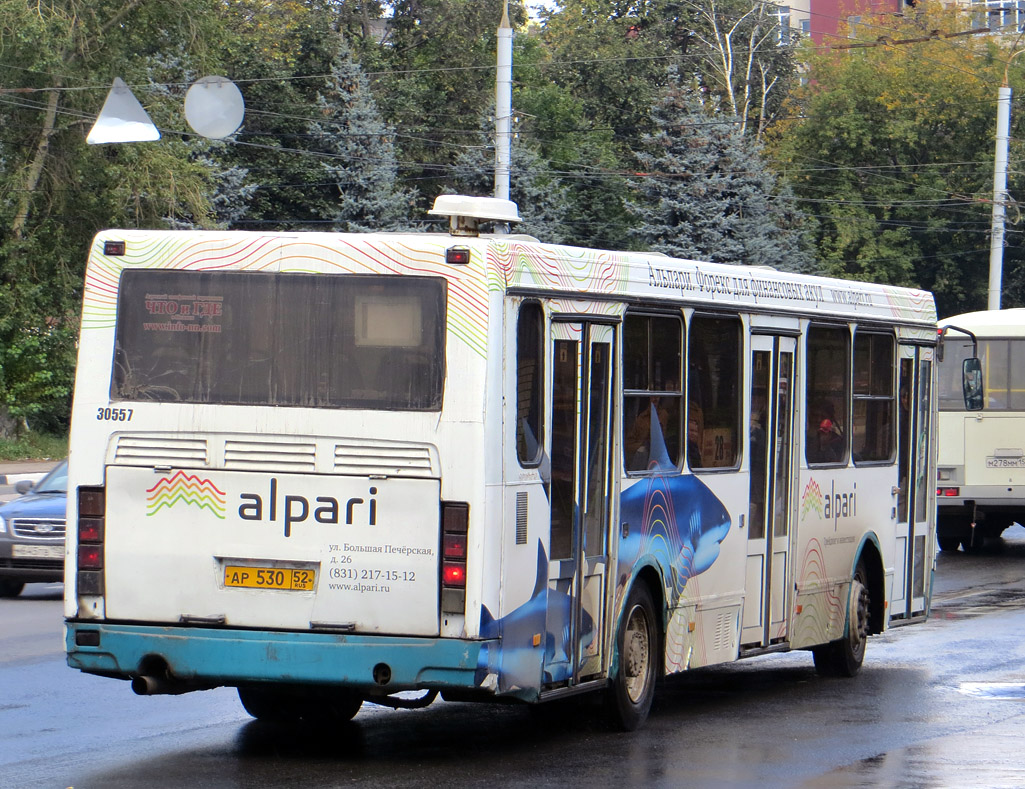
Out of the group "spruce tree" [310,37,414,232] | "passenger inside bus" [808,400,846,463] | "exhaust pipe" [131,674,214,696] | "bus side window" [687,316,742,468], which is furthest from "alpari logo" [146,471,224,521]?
"spruce tree" [310,37,414,232]

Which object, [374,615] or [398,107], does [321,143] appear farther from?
[374,615]

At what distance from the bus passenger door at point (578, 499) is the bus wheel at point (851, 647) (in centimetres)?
378

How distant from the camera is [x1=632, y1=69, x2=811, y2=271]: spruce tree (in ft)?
156

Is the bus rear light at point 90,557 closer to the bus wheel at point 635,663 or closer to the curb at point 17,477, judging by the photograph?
the bus wheel at point 635,663

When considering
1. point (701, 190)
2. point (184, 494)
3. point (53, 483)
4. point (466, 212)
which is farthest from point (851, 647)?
point (701, 190)

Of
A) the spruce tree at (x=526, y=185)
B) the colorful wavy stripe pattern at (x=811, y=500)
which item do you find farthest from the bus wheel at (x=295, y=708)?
the spruce tree at (x=526, y=185)

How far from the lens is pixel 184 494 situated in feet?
26.5

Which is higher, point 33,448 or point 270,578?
point 33,448

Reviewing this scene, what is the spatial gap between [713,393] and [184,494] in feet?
11.2

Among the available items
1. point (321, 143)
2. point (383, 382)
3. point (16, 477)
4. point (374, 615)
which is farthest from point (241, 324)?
point (321, 143)

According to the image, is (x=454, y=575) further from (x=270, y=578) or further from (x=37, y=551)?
(x=37, y=551)

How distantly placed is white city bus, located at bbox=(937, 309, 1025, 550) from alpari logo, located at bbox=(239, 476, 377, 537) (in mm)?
16512

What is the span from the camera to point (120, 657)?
26.5 ft

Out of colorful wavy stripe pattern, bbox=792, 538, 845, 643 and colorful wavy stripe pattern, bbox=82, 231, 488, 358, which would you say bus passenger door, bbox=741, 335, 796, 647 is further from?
colorful wavy stripe pattern, bbox=82, 231, 488, 358
